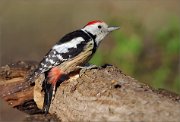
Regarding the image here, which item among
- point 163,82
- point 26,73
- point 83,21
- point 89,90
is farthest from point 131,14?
point 89,90

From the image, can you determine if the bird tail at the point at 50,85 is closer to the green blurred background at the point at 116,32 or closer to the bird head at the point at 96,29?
the bird head at the point at 96,29

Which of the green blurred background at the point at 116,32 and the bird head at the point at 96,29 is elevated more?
the bird head at the point at 96,29

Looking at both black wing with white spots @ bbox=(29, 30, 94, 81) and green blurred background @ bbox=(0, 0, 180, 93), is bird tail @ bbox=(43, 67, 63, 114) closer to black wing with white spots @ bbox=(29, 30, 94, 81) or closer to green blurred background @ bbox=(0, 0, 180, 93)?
black wing with white spots @ bbox=(29, 30, 94, 81)

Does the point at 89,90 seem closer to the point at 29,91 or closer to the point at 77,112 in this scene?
the point at 77,112

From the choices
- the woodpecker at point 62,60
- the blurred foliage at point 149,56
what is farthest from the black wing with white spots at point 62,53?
the blurred foliage at point 149,56

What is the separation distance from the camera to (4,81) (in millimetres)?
6250

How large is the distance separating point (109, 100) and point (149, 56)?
4631 mm

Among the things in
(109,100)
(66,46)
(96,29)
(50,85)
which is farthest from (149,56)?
(109,100)

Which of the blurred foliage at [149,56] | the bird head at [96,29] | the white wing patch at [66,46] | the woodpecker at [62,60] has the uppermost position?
the bird head at [96,29]

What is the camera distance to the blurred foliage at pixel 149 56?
29.1 ft

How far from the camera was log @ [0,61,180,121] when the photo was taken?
184 inches

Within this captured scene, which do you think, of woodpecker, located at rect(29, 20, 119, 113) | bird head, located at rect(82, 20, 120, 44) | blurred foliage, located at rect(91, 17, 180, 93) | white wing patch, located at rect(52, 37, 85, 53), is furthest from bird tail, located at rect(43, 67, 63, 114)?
blurred foliage, located at rect(91, 17, 180, 93)

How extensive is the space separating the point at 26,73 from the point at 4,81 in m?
0.31

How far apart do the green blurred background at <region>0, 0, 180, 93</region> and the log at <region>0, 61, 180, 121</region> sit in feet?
10.7
